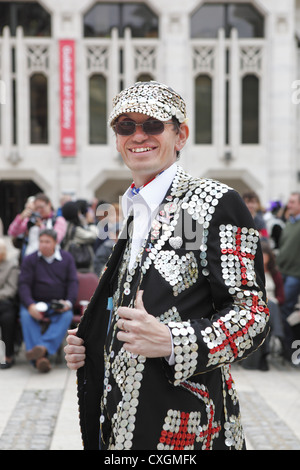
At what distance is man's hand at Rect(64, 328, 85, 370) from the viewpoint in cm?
198

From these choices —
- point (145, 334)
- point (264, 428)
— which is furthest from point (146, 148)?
point (264, 428)

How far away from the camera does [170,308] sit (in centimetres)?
175

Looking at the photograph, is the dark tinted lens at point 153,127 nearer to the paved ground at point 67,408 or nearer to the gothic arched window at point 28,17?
Result: the paved ground at point 67,408

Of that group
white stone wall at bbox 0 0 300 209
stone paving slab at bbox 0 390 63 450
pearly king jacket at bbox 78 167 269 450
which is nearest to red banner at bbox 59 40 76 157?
white stone wall at bbox 0 0 300 209

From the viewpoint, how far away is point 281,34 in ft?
79.4

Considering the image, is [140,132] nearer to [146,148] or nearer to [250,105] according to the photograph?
[146,148]

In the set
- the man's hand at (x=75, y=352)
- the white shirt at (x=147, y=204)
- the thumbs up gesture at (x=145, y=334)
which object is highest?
the white shirt at (x=147, y=204)

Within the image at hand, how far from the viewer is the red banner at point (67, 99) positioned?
23641 millimetres

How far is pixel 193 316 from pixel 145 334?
24 cm

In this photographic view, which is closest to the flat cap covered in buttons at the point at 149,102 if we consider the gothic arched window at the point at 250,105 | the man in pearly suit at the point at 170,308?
the man in pearly suit at the point at 170,308

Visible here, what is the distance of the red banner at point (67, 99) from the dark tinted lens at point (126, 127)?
22.6 m

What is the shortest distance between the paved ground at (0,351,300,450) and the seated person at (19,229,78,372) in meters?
0.42

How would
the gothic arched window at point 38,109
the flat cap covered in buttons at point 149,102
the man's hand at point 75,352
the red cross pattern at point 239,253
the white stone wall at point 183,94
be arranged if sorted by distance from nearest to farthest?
the red cross pattern at point 239,253, the flat cap covered in buttons at point 149,102, the man's hand at point 75,352, the white stone wall at point 183,94, the gothic arched window at point 38,109

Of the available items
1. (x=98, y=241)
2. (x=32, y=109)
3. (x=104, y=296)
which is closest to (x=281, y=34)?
(x=32, y=109)
